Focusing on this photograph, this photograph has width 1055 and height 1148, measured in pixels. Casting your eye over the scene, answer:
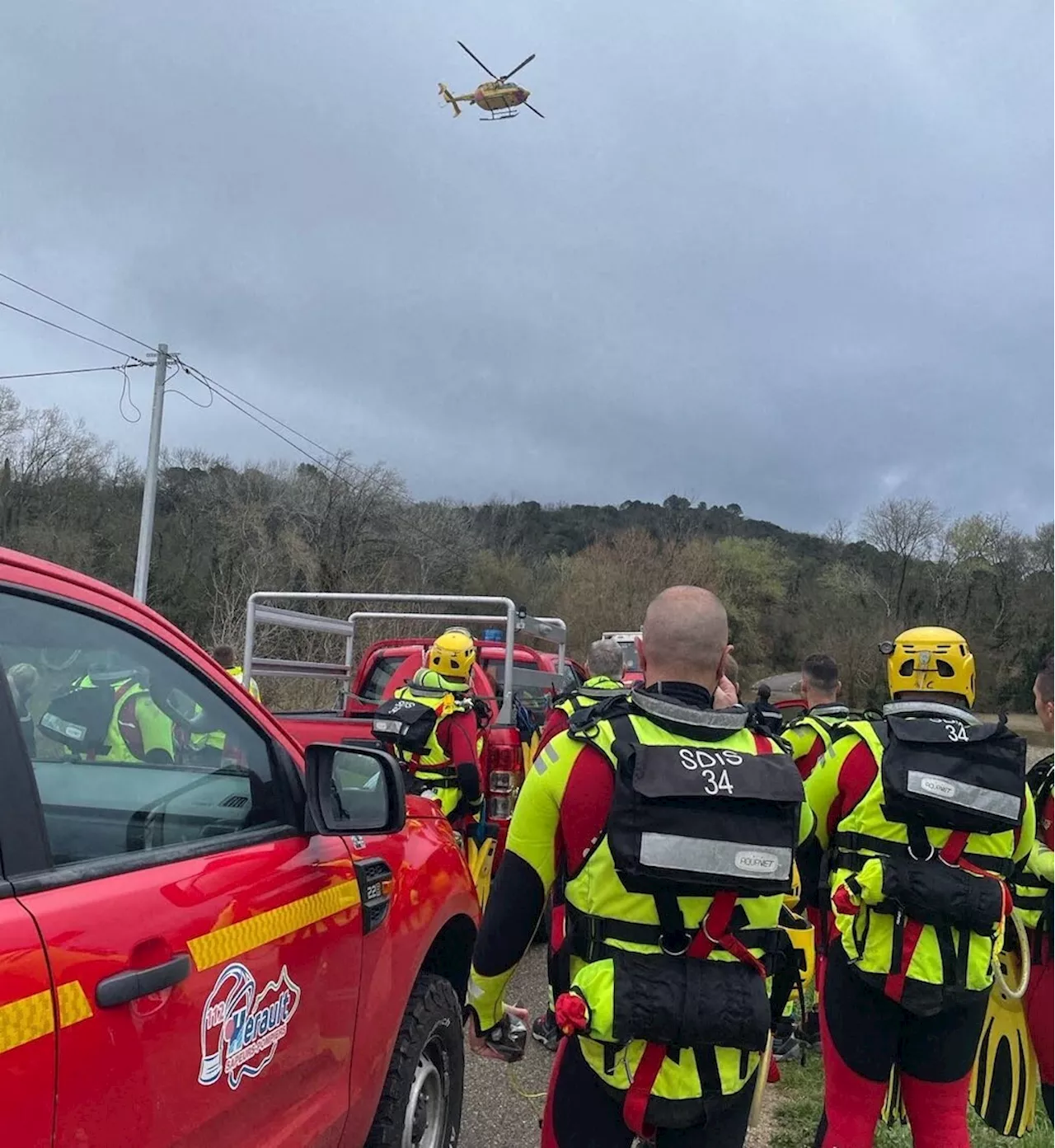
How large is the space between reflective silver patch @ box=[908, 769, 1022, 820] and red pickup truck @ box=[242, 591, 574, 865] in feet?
Answer: 9.33

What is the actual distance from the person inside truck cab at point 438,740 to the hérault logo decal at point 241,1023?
3757 mm

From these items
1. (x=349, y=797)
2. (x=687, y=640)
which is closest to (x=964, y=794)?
(x=687, y=640)

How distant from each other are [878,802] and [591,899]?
1.18 meters

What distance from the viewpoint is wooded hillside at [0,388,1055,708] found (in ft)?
101

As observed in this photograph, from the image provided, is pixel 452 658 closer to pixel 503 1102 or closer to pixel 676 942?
pixel 503 1102

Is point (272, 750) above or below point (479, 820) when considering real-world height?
above

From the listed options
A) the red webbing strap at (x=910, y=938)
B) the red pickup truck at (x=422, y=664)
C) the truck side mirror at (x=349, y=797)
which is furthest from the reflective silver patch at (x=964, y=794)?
the red pickup truck at (x=422, y=664)

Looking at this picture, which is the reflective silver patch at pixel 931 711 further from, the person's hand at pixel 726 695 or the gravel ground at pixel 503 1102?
the gravel ground at pixel 503 1102

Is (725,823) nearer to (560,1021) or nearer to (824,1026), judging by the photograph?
(560,1021)

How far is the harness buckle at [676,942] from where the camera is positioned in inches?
86.4

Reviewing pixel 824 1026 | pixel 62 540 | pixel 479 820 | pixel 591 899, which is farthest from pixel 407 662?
pixel 62 540

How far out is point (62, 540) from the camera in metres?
27.2

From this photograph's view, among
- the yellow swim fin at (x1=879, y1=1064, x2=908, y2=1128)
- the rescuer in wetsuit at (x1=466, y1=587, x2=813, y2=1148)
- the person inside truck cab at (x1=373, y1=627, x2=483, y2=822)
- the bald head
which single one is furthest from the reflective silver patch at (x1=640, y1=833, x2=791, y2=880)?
the person inside truck cab at (x1=373, y1=627, x2=483, y2=822)

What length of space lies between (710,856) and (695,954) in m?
0.26
